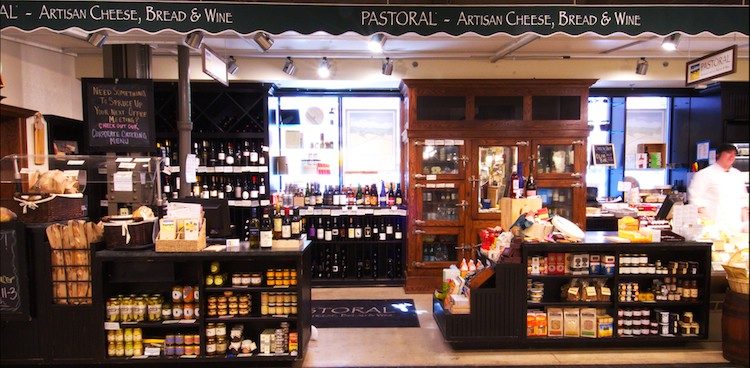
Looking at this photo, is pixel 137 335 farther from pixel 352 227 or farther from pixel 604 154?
pixel 604 154

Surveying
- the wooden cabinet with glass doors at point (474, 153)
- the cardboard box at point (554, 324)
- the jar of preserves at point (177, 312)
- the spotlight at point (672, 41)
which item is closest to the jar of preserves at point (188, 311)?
the jar of preserves at point (177, 312)

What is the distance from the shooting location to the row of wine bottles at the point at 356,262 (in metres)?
6.40

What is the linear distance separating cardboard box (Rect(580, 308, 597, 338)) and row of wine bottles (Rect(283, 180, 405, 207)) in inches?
122

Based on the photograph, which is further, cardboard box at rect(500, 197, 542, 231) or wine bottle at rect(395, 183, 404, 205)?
wine bottle at rect(395, 183, 404, 205)

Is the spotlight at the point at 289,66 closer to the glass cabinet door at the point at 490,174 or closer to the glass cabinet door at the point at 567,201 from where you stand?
the glass cabinet door at the point at 490,174

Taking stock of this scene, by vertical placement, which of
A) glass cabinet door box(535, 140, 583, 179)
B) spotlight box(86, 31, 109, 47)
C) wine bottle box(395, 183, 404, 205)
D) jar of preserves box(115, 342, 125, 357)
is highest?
spotlight box(86, 31, 109, 47)

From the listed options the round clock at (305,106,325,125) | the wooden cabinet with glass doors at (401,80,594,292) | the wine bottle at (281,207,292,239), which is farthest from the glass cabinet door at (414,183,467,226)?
the wine bottle at (281,207,292,239)

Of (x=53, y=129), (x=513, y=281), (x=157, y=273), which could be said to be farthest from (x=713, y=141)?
(x=53, y=129)

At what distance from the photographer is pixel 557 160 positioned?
19.9 feet

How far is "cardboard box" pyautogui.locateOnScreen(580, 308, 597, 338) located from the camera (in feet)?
12.9

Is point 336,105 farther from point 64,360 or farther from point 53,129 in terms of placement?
point 64,360

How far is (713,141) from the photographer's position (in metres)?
6.28

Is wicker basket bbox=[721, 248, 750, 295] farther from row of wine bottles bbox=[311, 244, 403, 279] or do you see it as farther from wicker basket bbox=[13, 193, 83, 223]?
wicker basket bbox=[13, 193, 83, 223]

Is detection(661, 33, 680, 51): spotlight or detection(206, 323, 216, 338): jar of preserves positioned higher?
detection(661, 33, 680, 51): spotlight
